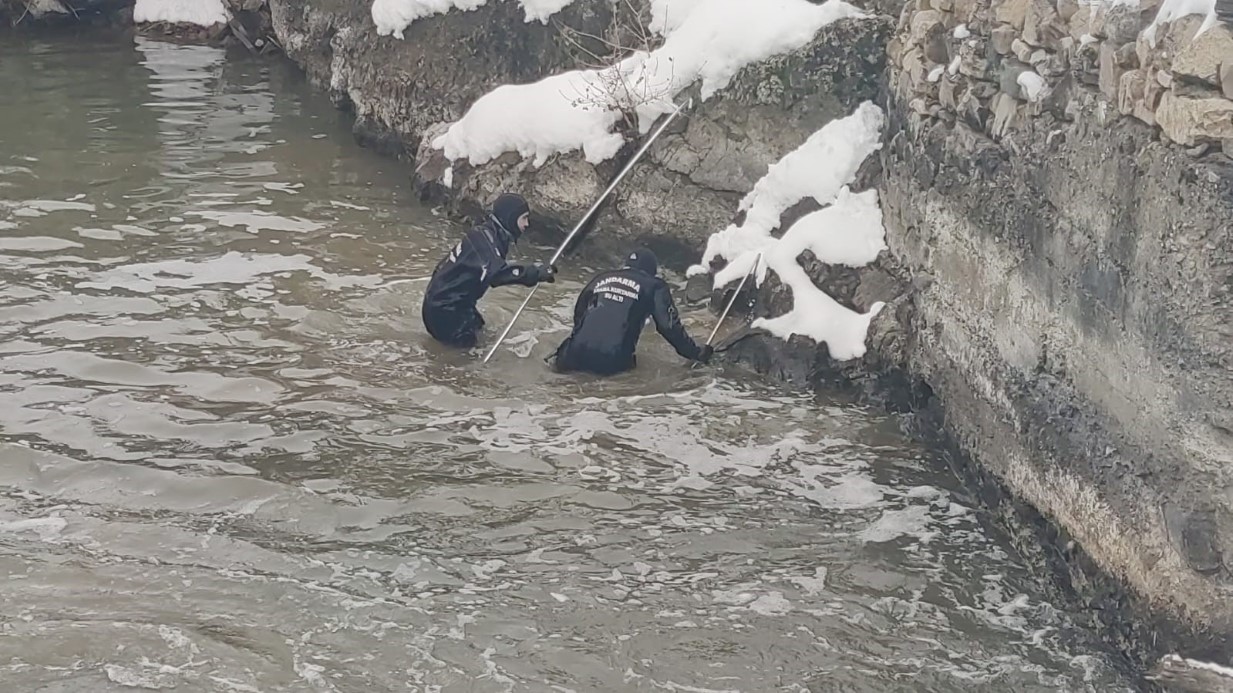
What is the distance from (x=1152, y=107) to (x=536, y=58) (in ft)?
29.1

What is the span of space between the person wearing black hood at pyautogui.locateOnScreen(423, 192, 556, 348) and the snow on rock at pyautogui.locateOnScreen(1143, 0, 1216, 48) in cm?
510

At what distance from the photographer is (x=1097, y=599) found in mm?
6105

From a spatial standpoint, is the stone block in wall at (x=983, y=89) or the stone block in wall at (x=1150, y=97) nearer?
the stone block in wall at (x=1150, y=97)

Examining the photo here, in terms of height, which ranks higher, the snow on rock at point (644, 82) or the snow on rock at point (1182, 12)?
the snow on rock at point (1182, 12)

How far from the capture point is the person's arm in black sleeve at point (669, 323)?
912 centimetres

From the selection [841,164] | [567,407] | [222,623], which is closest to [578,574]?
[222,623]

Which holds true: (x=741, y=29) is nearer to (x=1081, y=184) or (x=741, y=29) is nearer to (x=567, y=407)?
(x=567, y=407)

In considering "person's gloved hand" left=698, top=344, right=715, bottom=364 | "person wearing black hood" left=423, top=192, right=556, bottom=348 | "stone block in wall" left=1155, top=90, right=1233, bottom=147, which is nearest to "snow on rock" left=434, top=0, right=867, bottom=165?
"person wearing black hood" left=423, top=192, right=556, bottom=348

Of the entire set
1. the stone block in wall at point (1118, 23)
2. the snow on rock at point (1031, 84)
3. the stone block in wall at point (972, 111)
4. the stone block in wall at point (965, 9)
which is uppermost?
the stone block in wall at point (965, 9)

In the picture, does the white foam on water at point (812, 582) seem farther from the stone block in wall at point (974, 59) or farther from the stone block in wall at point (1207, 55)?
the stone block in wall at point (974, 59)

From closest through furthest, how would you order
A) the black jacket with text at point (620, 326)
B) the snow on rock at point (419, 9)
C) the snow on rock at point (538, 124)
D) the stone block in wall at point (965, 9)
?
1. the stone block in wall at point (965, 9)
2. the black jacket with text at point (620, 326)
3. the snow on rock at point (538, 124)
4. the snow on rock at point (419, 9)

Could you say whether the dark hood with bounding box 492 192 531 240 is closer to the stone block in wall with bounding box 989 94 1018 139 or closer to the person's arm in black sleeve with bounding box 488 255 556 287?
the person's arm in black sleeve with bounding box 488 255 556 287

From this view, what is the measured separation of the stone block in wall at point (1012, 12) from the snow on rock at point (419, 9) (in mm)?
6634

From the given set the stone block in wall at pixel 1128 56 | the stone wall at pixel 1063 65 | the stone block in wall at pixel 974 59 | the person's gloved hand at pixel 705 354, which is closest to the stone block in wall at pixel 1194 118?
the stone wall at pixel 1063 65
